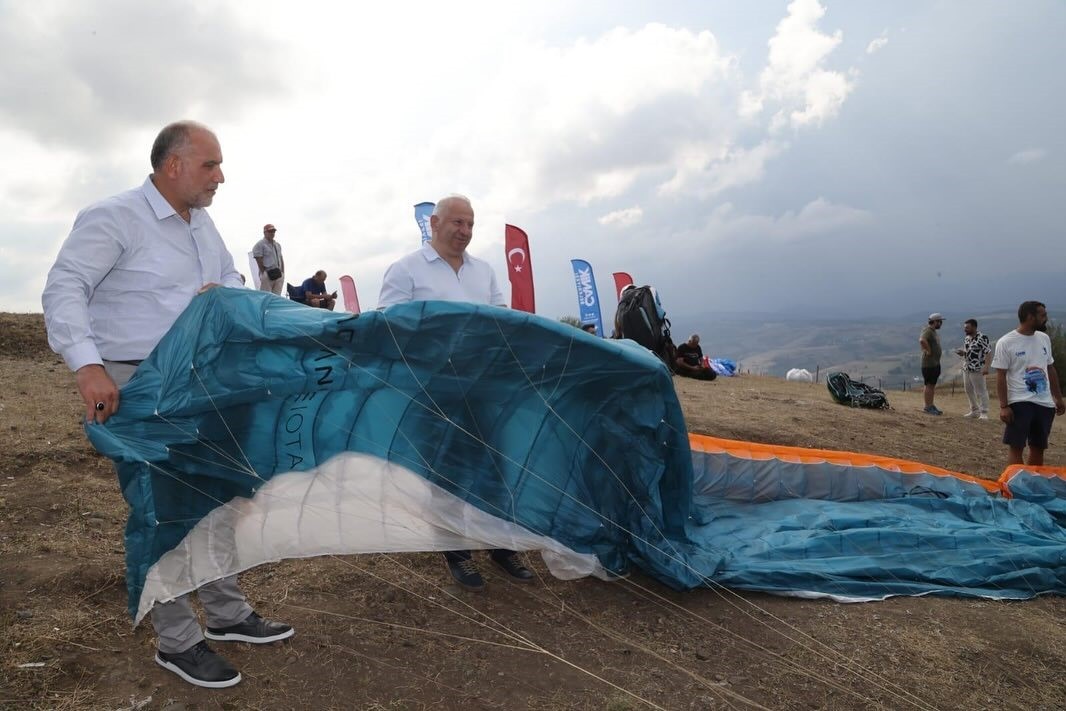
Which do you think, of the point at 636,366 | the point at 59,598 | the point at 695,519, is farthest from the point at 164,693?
the point at 695,519

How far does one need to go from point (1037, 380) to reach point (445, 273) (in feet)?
15.2

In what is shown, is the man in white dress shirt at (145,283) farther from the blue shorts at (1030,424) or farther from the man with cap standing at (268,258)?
the man with cap standing at (268,258)

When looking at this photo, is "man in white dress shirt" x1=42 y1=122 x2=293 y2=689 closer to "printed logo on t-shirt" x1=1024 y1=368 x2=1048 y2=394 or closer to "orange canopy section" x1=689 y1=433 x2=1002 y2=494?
"orange canopy section" x1=689 y1=433 x2=1002 y2=494

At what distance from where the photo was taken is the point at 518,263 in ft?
39.9

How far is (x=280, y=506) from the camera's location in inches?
96.2

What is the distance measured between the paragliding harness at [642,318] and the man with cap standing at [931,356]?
399 cm

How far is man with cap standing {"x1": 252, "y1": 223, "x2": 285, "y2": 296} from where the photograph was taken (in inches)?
360

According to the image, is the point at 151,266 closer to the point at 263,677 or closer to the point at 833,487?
the point at 263,677

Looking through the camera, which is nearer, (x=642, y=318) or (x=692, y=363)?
(x=642, y=318)

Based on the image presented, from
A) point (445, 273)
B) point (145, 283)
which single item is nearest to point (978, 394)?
point (445, 273)

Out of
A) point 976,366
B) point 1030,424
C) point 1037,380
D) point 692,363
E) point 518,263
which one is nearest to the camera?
point 1037,380

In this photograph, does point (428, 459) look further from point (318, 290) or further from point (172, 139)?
point (318, 290)

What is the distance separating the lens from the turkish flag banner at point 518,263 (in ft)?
39.6

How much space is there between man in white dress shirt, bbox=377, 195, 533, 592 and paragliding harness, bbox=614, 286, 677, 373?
5733 millimetres
